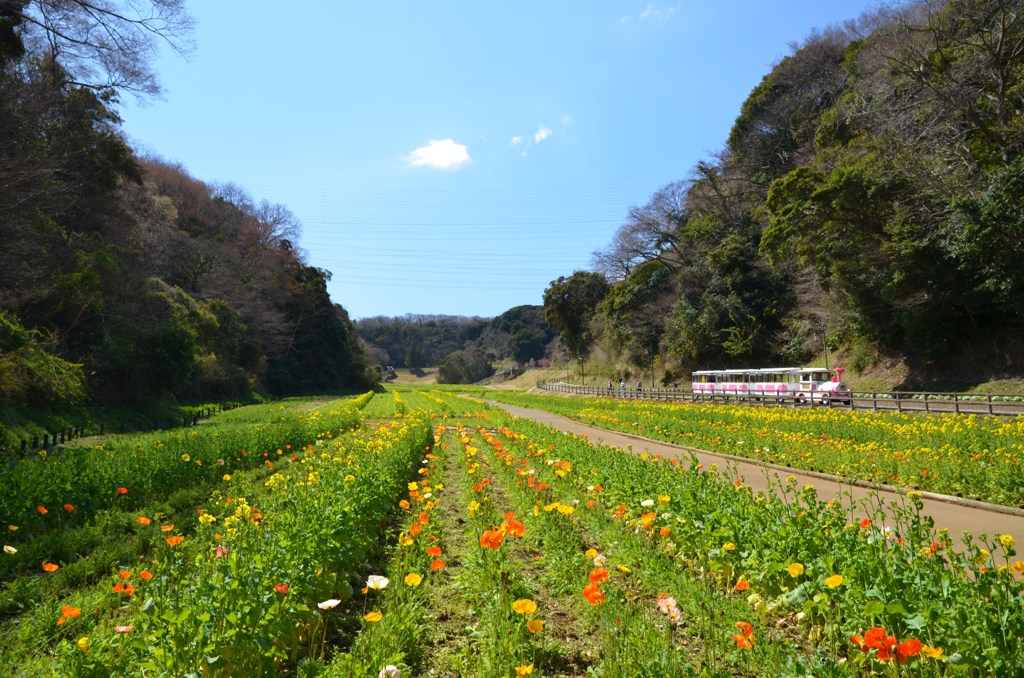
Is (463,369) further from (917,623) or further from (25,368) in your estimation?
(917,623)

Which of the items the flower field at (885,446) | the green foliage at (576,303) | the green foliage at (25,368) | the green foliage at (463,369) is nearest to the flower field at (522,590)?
the flower field at (885,446)

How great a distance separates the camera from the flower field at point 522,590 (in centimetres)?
261

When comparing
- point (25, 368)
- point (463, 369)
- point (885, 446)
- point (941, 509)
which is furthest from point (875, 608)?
point (463, 369)

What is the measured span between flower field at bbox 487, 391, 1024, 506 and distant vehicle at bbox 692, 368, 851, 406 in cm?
1017

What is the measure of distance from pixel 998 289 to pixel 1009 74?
8.38 metres

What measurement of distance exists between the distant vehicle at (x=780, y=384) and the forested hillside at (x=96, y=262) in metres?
26.2

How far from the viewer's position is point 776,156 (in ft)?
141

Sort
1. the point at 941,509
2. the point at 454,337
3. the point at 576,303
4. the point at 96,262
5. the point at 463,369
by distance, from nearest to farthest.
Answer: the point at 941,509
the point at 96,262
the point at 576,303
the point at 463,369
the point at 454,337

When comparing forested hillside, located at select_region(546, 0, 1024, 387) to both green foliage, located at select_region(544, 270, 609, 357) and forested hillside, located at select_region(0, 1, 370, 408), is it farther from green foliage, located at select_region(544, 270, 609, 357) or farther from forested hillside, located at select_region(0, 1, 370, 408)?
forested hillside, located at select_region(0, 1, 370, 408)

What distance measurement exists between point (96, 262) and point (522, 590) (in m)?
23.4

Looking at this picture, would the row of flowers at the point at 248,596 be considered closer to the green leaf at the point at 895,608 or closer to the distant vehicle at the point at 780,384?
the green leaf at the point at 895,608

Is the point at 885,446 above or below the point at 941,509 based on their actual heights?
above

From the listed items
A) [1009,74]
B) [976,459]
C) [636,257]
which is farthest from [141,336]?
[636,257]

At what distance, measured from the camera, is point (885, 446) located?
1020cm
